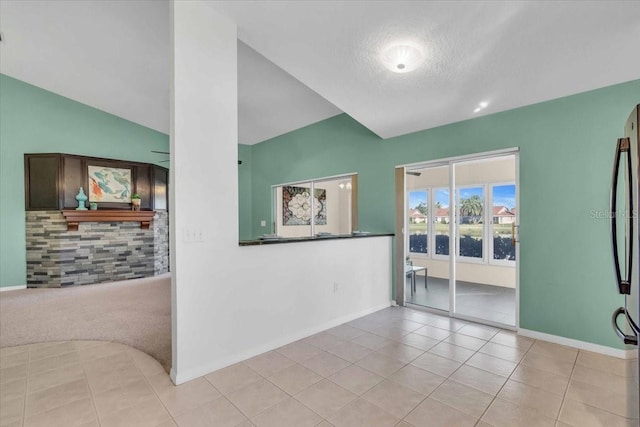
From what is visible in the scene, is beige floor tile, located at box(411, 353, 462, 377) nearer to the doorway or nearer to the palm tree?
the doorway

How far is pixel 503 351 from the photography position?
2.85 m

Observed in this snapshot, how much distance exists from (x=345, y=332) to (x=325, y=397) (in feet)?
4.10

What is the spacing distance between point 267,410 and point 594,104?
3.87 m

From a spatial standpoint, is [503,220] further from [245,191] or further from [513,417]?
[245,191]

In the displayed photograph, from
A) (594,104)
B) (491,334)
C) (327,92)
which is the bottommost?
(491,334)

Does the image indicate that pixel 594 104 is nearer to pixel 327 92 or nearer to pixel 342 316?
pixel 327 92

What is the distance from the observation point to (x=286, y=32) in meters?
2.57

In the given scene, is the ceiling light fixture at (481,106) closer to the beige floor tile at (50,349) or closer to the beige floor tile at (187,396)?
the beige floor tile at (187,396)

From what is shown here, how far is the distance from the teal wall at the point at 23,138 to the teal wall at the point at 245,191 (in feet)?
8.90

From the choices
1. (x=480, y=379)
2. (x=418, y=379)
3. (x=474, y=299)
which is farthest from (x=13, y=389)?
(x=474, y=299)

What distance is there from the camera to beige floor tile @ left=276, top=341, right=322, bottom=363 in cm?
270

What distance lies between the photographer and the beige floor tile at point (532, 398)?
198cm

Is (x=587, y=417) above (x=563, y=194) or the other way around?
the other way around

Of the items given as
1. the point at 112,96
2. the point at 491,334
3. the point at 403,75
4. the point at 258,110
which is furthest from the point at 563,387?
the point at 112,96
